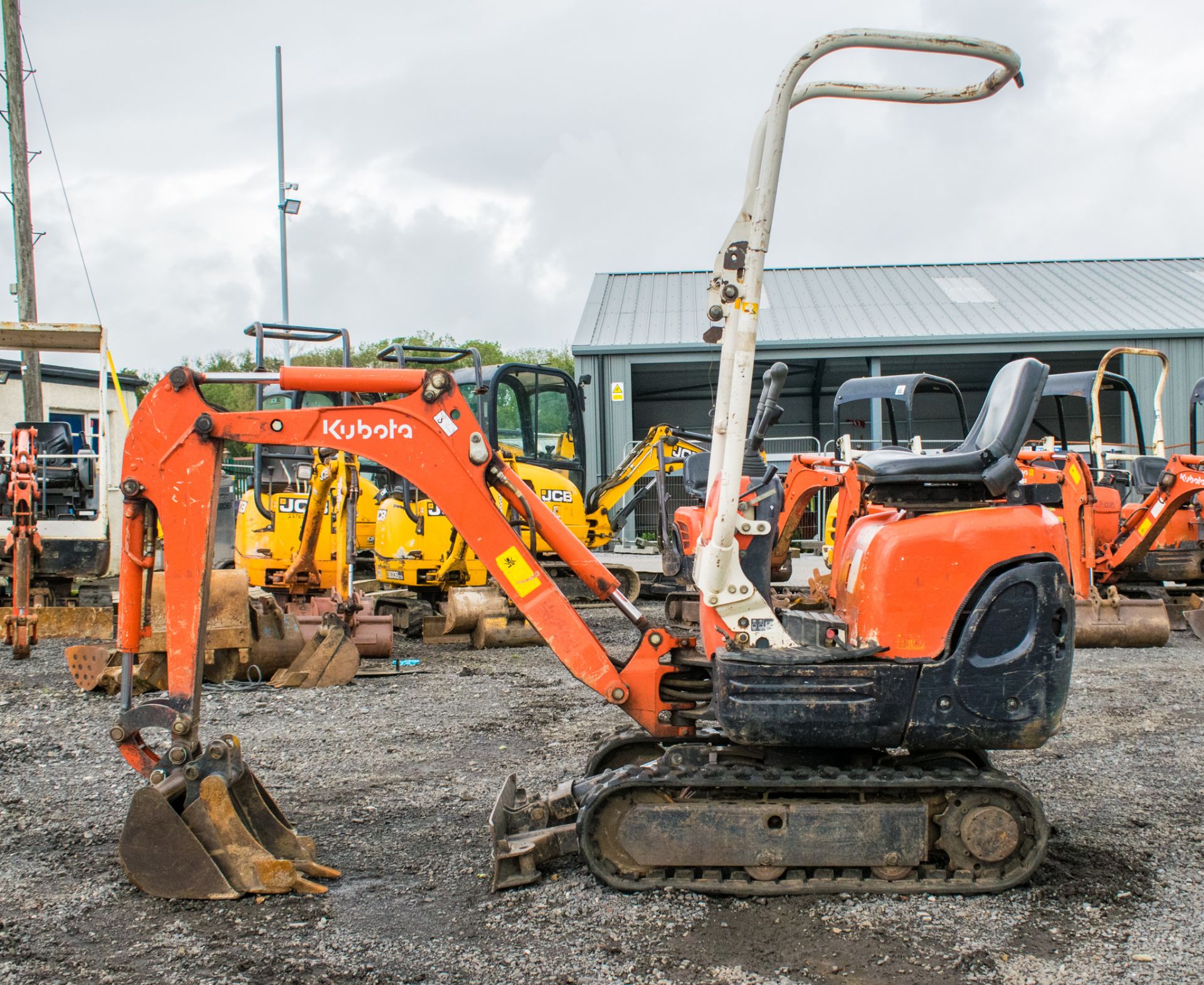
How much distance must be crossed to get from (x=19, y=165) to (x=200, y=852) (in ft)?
50.8

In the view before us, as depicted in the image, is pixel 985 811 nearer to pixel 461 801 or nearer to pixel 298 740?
pixel 461 801

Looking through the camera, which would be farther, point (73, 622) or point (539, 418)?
point (539, 418)

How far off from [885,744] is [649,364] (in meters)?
17.9

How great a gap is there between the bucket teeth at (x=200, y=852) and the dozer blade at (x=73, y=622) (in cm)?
492

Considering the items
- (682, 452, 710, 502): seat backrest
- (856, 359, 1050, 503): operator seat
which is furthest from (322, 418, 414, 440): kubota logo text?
(682, 452, 710, 502): seat backrest

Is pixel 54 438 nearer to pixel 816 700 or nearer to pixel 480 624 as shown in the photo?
pixel 480 624

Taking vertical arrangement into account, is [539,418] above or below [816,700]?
above

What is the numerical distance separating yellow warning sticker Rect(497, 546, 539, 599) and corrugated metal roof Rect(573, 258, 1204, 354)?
52.7 feet

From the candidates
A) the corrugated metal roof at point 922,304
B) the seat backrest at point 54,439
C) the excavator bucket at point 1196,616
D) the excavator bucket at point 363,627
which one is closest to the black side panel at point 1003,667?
the excavator bucket at point 363,627

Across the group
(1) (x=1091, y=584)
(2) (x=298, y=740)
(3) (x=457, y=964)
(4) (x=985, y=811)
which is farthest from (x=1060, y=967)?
(1) (x=1091, y=584)

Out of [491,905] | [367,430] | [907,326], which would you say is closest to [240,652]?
[367,430]

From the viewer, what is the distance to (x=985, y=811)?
3742 millimetres

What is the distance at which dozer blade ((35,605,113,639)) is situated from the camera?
8.27 metres

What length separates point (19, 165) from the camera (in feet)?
52.7
